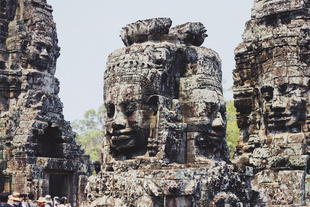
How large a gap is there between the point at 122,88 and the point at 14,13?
12.2 meters

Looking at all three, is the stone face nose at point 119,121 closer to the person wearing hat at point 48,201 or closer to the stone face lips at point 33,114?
the person wearing hat at point 48,201

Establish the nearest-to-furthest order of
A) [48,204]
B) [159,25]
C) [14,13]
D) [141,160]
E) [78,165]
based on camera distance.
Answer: [141,160] < [159,25] < [48,204] < [78,165] < [14,13]

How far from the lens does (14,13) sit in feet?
63.0

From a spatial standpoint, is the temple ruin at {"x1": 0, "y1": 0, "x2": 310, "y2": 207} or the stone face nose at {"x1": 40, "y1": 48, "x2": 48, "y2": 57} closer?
the temple ruin at {"x1": 0, "y1": 0, "x2": 310, "y2": 207}

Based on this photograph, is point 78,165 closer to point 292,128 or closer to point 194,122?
point 292,128

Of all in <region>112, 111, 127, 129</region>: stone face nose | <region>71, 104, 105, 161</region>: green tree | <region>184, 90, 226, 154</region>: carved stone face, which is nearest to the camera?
<region>112, 111, 127, 129</region>: stone face nose

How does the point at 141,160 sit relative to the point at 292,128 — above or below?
below

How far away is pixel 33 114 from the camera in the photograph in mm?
16859

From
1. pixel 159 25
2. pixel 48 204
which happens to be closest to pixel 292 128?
pixel 159 25

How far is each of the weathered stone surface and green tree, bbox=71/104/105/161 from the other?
3307 centimetres

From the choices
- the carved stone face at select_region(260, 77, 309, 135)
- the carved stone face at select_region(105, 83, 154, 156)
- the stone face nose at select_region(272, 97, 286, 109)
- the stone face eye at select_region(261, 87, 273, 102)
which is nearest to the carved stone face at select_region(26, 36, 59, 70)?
the stone face eye at select_region(261, 87, 273, 102)

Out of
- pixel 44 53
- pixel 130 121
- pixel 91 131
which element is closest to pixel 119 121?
pixel 130 121

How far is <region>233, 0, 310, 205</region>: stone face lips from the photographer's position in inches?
495

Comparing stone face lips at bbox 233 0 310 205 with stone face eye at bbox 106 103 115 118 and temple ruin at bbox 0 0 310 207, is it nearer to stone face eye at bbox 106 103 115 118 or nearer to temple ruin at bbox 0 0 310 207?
temple ruin at bbox 0 0 310 207
